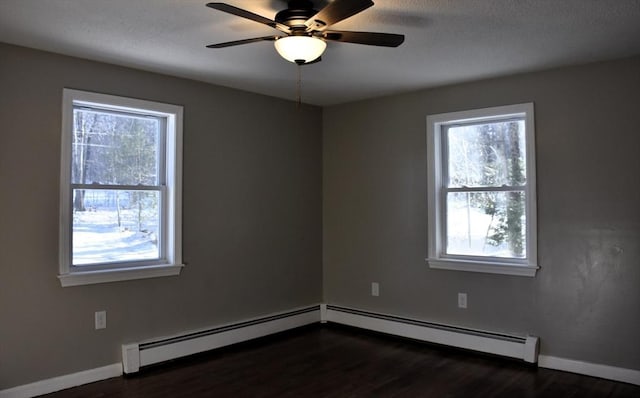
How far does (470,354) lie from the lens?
4.28 m

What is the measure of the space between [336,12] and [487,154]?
2.54 metres

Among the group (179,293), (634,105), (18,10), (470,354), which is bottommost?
(470,354)

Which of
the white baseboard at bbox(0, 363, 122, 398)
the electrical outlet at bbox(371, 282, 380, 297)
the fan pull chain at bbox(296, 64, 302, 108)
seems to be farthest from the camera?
the electrical outlet at bbox(371, 282, 380, 297)

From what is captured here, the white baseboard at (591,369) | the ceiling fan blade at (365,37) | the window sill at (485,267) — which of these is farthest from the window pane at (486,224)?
the ceiling fan blade at (365,37)

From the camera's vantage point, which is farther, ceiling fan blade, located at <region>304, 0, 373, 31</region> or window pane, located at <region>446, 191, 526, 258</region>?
window pane, located at <region>446, 191, 526, 258</region>

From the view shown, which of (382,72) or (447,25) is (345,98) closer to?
(382,72)

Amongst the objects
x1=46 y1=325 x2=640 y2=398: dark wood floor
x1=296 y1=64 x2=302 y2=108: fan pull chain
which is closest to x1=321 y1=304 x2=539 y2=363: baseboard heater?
x1=46 y1=325 x2=640 y2=398: dark wood floor

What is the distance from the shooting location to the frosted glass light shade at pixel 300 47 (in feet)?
8.65

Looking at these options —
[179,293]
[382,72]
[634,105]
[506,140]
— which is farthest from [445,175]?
[179,293]

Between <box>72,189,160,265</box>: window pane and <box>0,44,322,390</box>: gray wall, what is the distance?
0.70ft

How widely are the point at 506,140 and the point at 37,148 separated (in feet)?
Answer: 12.0

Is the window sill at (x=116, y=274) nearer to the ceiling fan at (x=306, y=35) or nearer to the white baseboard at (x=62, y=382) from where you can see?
the white baseboard at (x=62, y=382)

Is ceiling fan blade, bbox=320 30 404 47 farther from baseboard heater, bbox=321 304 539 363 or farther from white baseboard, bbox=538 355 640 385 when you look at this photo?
white baseboard, bbox=538 355 640 385

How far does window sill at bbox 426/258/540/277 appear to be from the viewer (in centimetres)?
406
